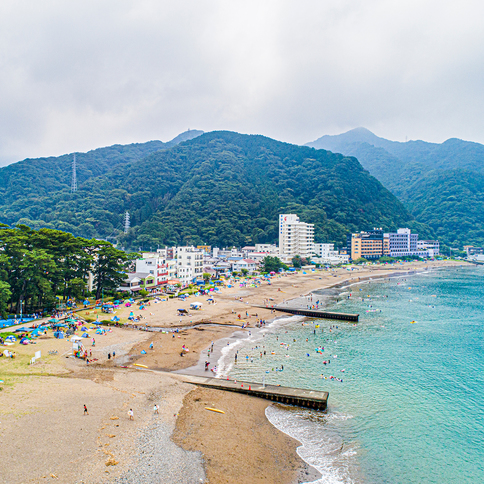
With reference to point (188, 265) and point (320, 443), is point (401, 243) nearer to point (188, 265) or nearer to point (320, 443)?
point (188, 265)

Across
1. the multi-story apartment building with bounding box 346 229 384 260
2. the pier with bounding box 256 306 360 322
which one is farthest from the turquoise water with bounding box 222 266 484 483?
the multi-story apartment building with bounding box 346 229 384 260

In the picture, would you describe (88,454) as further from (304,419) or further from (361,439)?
(361,439)

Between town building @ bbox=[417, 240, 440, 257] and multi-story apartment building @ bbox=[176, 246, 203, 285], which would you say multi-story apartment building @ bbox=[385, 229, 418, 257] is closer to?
town building @ bbox=[417, 240, 440, 257]

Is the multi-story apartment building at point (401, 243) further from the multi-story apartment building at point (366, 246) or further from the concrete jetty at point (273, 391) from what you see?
the concrete jetty at point (273, 391)

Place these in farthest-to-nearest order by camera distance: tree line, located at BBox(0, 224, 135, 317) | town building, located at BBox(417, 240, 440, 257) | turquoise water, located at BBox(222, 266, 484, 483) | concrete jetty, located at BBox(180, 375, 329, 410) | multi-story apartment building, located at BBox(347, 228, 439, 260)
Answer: town building, located at BBox(417, 240, 440, 257)
multi-story apartment building, located at BBox(347, 228, 439, 260)
tree line, located at BBox(0, 224, 135, 317)
concrete jetty, located at BBox(180, 375, 329, 410)
turquoise water, located at BBox(222, 266, 484, 483)

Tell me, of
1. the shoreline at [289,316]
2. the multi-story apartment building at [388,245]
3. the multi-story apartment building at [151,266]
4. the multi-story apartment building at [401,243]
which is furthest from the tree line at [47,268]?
the multi-story apartment building at [401,243]

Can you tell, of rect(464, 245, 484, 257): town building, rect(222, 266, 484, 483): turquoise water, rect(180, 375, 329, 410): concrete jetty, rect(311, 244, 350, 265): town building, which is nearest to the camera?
rect(222, 266, 484, 483): turquoise water
